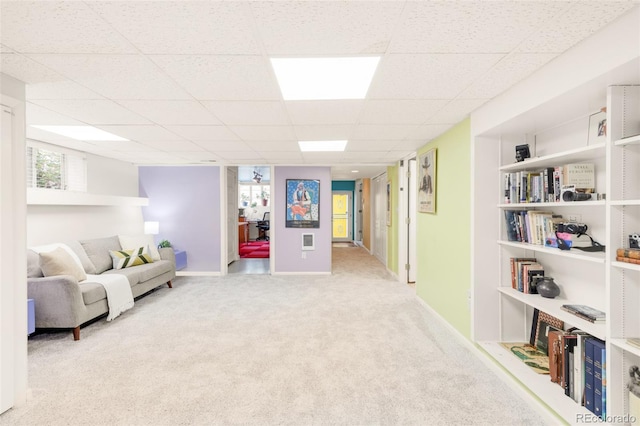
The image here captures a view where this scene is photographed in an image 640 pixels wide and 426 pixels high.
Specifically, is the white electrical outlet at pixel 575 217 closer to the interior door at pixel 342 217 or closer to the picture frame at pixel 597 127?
the picture frame at pixel 597 127

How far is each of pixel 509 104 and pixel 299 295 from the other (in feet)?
11.8

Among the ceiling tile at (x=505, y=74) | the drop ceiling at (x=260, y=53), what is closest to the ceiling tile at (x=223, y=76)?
the drop ceiling at (x=260, y=53)

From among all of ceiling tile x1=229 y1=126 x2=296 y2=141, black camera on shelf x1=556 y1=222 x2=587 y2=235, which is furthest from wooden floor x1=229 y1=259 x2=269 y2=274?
black camera on shelf x1=556 y1=222 x2=587 y2=235

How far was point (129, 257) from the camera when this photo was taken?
169 inches

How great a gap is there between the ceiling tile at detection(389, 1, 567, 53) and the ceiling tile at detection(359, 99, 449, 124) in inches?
29.8

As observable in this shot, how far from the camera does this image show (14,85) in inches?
76.1

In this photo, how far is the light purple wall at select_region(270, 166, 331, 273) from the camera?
19.2ft

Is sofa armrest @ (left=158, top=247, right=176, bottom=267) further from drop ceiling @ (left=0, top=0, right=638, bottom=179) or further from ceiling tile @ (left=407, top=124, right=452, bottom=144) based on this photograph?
ceiling tile @ (left=407, top=124, right=452, bottom=144)

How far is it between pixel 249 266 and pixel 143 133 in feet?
13.1

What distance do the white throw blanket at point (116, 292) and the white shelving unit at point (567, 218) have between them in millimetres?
3977

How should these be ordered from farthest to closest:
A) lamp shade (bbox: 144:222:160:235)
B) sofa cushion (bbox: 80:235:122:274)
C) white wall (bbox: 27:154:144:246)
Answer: lamp shade (bbox: 144:222:160:235), sofa cushion (bbox: 80:235:122:274), white wall (bbox: 27:154:144:246)

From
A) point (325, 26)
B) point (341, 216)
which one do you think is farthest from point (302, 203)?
point (341, 216)

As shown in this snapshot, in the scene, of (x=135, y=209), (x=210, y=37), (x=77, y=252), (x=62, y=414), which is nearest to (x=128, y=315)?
(x=77, y=252)

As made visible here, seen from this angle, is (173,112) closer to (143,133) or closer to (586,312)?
(143,133)
